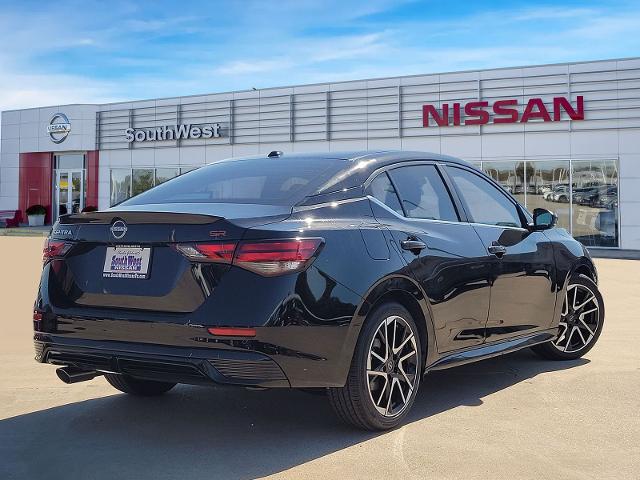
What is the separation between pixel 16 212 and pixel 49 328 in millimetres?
36609

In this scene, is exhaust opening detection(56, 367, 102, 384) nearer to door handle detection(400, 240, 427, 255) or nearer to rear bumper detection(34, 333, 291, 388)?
rear bumper detection(34, 333, 291, 388)

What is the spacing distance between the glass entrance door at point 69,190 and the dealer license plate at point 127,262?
111ft

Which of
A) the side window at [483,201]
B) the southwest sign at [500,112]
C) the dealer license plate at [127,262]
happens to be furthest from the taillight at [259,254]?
the southwest sign at [500,112]

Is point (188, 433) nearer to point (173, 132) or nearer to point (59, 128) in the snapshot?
point (173, 132)

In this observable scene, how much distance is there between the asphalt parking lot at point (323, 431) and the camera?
3.59m

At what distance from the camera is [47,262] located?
421 cm

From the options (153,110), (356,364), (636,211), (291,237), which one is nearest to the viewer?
(291,237)

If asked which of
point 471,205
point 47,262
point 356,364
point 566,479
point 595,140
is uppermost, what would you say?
point 595,140

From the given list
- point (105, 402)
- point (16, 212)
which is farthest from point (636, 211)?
point (16, 212)

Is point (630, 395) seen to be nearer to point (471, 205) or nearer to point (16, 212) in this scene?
point (471, 205)

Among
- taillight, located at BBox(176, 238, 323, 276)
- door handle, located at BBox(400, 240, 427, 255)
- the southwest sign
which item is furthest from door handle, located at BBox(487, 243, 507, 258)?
the southwest sign

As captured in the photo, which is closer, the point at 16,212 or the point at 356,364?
the point at 356,364

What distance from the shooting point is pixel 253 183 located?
14.9 ft

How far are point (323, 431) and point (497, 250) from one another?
1.75m
